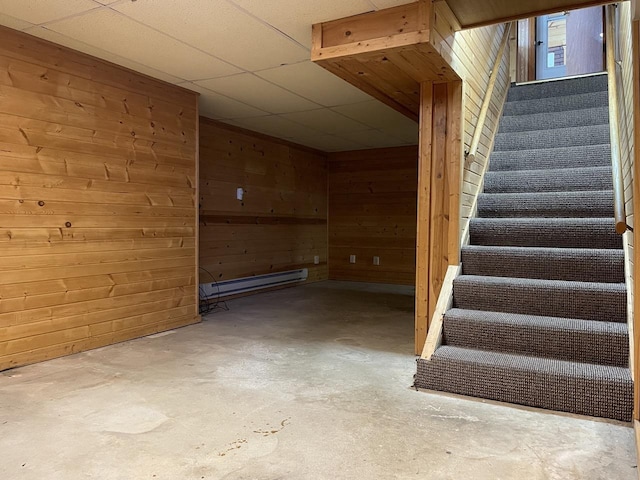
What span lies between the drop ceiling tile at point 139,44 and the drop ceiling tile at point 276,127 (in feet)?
5.24

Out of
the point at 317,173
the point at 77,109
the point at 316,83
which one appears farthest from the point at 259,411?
the point at 317,173

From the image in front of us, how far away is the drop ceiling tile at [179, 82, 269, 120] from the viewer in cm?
414

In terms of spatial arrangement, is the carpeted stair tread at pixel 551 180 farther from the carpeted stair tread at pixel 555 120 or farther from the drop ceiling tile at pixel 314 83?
the drop ceiling tile at pixel 314 83

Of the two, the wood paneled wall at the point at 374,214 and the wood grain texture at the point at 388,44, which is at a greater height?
the wood grain texture at the point at 388,44

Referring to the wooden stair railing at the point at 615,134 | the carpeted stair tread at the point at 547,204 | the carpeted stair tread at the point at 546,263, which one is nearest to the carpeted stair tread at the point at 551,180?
the carpeted stair tread at the point at 547,204

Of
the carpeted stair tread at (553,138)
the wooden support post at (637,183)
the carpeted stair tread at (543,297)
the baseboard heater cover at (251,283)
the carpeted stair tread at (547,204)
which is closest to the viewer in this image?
the wooden support post at (637,183)

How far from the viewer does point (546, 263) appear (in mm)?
3055

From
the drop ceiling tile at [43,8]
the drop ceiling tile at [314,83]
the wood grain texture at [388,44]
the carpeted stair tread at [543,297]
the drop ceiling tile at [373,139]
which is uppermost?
the drop ceiling tile at [373,139]

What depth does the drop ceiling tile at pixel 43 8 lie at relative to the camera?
250 cm

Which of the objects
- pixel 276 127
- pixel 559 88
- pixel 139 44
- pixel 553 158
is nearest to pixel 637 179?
pixel 553 158

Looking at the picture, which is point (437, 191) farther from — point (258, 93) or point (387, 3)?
point (258, 93)

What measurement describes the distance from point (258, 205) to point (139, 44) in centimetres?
321

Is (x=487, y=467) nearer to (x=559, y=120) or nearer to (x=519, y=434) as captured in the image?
(x=519, y=434)

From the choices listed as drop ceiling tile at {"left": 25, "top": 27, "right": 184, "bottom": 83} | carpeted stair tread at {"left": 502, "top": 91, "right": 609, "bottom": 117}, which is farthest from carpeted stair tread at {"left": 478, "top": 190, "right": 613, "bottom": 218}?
drop ceiling tile at {"left": 25, "top": 27, "right": 184, "bottom": 83}
